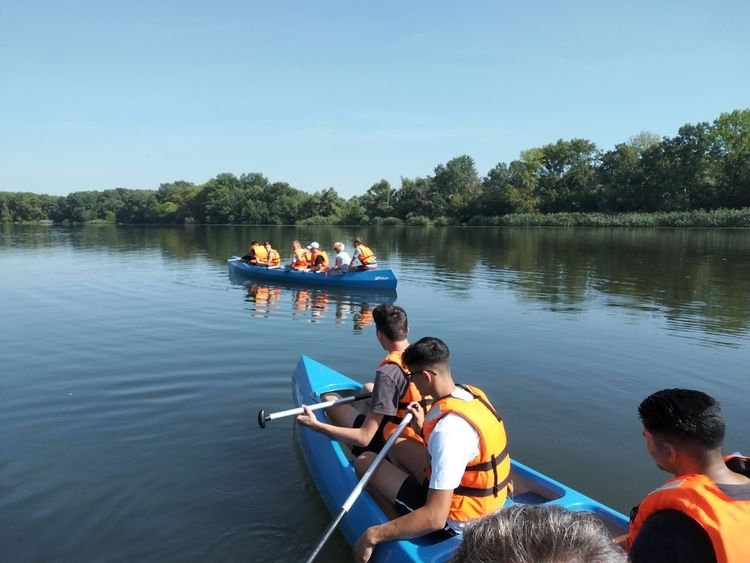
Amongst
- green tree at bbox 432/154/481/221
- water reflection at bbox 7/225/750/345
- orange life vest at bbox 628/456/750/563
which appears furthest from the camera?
green tree at bbox 432/154/481/221

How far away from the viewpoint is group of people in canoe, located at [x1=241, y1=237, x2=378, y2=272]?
55.2 ft

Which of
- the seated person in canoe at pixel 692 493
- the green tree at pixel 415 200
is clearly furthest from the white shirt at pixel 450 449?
the green tree at pixel 415 200

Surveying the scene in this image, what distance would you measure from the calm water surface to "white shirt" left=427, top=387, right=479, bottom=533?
5.93 feet

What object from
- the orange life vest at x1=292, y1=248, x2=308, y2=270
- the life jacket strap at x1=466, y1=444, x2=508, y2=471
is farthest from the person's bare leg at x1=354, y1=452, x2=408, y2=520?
the orange life vest at x1=292, y1=248, x2=308, y2=270

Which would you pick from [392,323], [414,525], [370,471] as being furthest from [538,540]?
[392,323]

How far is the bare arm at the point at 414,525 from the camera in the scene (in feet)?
9.86

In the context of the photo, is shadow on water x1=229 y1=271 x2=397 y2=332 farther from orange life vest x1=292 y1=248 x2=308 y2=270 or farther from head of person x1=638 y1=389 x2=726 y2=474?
head of person x1=638 y1=389 x2=726 y2=474

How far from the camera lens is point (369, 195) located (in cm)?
8750

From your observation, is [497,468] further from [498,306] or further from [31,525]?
[498,306]

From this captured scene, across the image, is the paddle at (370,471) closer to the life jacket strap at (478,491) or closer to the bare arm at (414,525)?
the bare arm at (414,525)

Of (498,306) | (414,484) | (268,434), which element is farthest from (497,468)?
(498,306)

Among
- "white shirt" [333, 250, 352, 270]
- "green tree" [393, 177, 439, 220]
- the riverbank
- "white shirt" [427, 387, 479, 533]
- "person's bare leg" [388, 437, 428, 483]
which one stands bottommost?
"person's bare leg" [388, 437, 428, 483]

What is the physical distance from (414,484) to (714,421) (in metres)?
2.07

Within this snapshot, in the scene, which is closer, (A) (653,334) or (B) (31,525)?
(B) (31,525)
